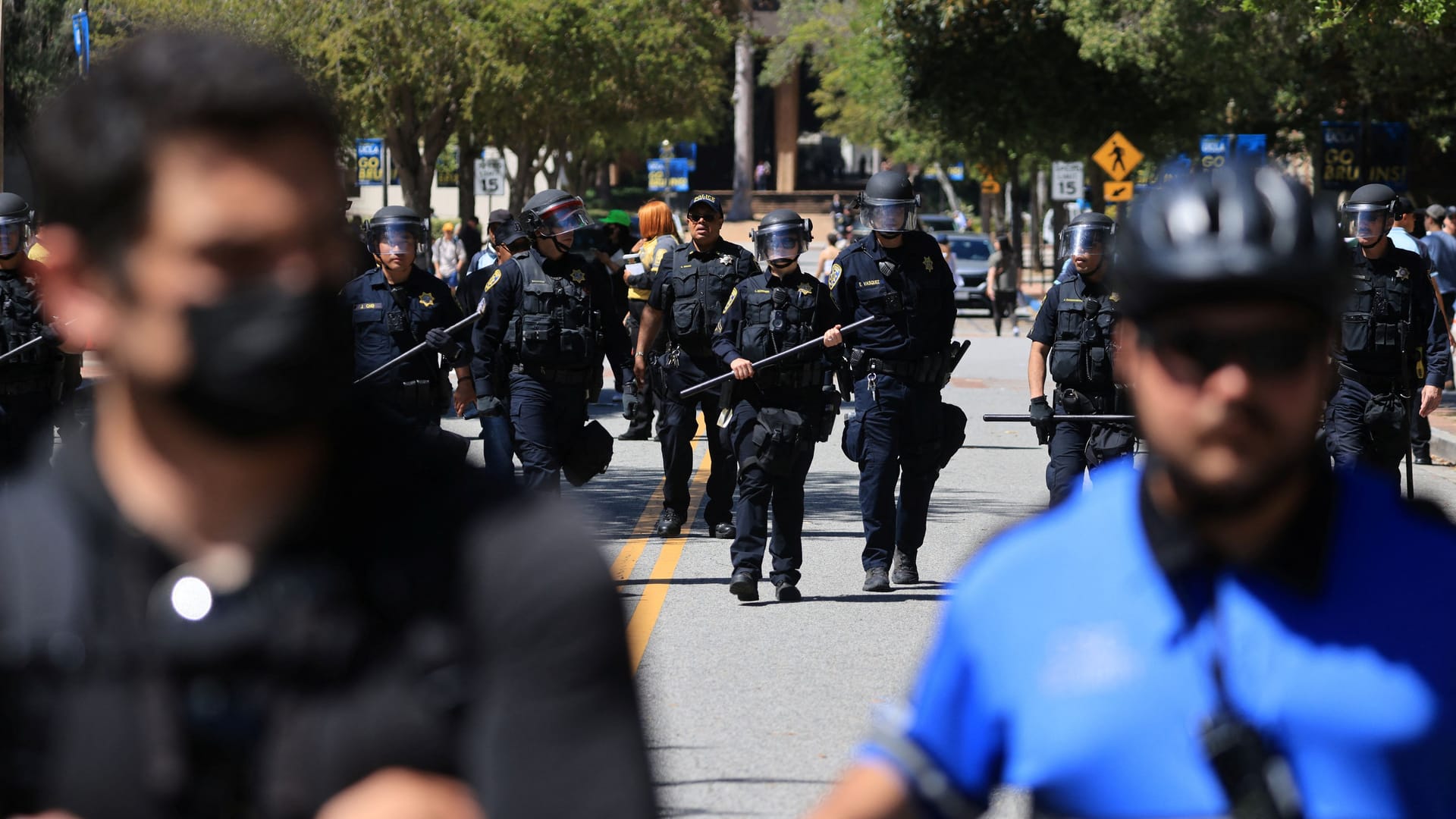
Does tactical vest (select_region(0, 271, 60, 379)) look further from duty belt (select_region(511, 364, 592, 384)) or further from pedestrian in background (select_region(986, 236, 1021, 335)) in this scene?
pedestrian in background (select_region(986, 236, 1021, 335))

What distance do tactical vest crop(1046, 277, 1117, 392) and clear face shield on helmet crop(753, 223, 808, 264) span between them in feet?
4.04

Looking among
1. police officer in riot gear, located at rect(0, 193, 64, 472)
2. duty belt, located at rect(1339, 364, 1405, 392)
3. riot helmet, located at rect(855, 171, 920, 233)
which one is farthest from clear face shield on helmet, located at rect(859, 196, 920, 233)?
police officer in riot gear, located at rect(0, 193, 64, 472)

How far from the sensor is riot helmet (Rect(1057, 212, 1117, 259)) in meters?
8.88

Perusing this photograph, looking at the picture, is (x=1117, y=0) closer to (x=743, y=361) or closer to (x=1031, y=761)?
(x=743, y=361)

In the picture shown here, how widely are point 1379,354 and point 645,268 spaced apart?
6.94 m

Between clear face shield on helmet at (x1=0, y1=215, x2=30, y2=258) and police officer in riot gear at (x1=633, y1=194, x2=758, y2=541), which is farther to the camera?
police officer in riot gear at (x1=633, y1=194, x2=758, y2=541)

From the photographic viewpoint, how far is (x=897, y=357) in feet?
31.2

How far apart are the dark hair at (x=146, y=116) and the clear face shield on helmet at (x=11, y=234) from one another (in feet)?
31.9

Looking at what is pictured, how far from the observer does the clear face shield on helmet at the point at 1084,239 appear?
888cm

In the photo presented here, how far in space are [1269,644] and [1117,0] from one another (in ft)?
107

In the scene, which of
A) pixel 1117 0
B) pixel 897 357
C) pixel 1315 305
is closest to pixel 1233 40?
pixel 1117 0

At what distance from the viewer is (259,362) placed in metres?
1.56

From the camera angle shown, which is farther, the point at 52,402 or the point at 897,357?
the point at 52,402

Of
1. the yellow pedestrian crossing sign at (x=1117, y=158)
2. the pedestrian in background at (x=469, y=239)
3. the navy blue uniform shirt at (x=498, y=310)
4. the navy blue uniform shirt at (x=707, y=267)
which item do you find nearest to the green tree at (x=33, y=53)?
the pedestrian in background at (x=469, y=239)
